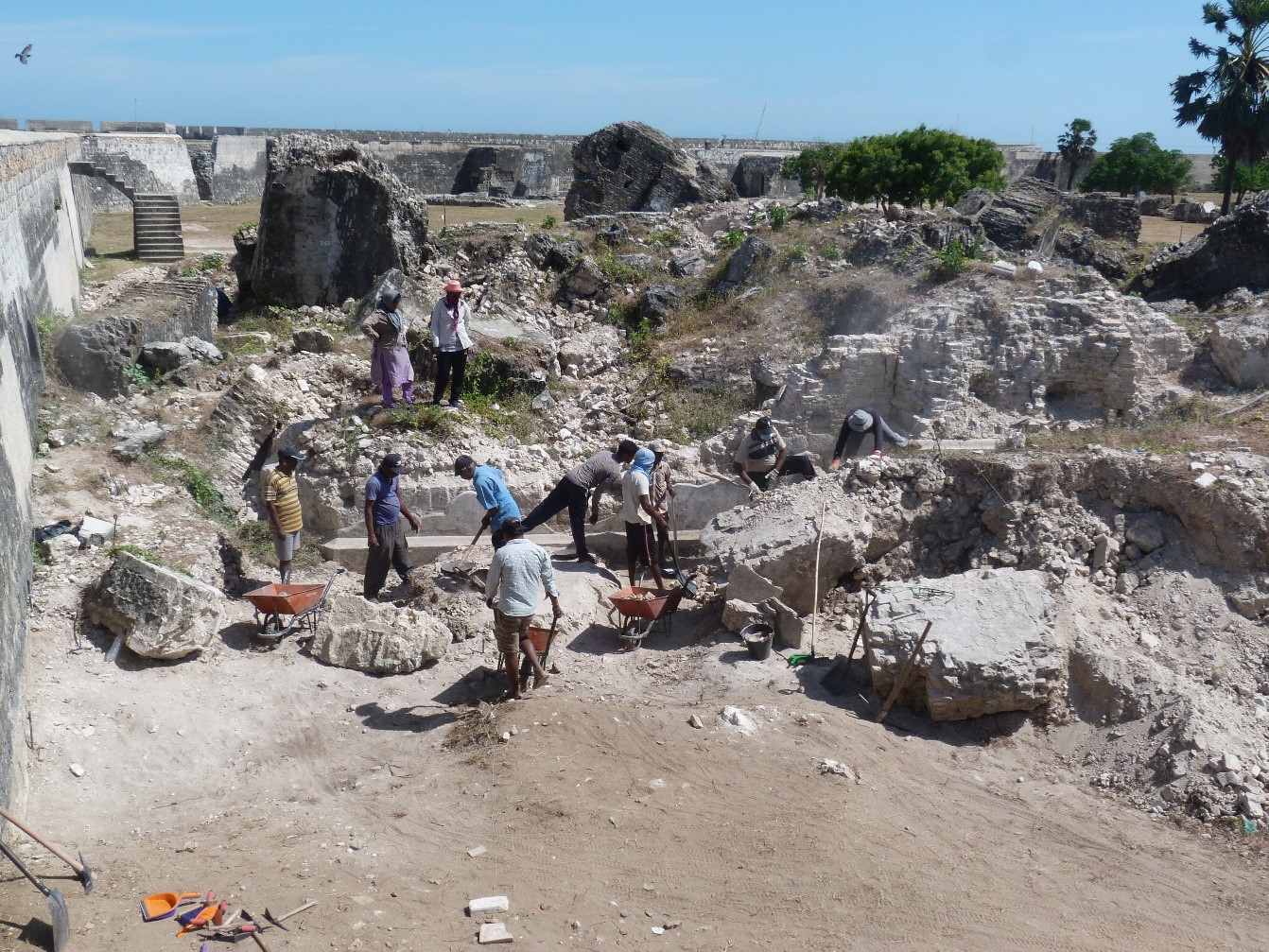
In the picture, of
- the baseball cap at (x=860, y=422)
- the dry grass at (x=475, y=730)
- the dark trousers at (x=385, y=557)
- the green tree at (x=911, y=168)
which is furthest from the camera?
the green tree at (x=911, y=168)

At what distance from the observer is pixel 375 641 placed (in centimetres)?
742

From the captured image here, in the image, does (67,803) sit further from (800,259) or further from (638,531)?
(800,259)

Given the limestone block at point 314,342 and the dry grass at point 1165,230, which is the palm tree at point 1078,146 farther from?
the limestone block at point 314,342

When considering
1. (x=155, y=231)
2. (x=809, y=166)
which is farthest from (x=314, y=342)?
(x=809, y=166)

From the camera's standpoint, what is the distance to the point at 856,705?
6922mm

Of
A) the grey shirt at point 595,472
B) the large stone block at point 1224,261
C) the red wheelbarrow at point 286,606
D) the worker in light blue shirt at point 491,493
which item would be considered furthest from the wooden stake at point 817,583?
the large stone block at point 1224,261

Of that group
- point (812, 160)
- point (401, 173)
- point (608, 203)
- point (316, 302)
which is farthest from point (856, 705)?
point (401, 173)

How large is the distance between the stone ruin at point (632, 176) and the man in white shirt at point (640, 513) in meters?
12.3

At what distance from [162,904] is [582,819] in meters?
2.08

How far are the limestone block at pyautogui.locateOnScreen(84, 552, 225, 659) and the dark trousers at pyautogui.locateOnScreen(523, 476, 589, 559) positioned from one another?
2754mm

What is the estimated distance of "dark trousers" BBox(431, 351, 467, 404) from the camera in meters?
10.5

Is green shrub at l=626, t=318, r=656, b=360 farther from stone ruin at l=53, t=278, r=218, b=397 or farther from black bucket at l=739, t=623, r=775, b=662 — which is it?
black bucket at l=739, t=623, r=775, b=662

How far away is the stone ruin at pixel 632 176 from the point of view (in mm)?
19672

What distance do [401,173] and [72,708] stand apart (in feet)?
88.1
